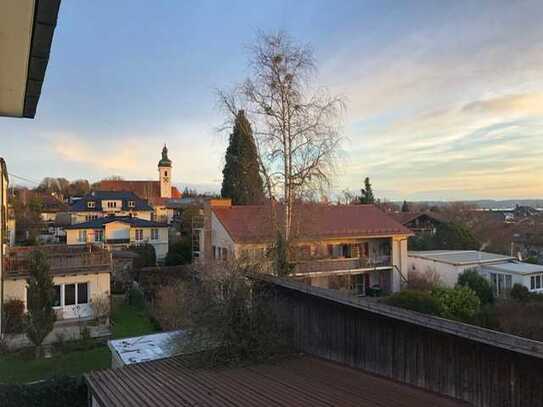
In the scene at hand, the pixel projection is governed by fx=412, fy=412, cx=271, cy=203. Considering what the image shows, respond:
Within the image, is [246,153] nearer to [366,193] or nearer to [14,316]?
[14,316]

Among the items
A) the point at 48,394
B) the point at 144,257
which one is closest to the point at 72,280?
the point at 48,394

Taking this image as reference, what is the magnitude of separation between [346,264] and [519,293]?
8809 mm

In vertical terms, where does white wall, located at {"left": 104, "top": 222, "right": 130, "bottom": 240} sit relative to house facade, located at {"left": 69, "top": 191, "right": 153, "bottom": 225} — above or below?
below

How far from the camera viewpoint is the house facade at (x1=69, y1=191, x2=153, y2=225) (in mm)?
42438

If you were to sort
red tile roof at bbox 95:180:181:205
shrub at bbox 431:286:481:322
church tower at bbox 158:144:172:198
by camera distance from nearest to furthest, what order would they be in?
shrub at bbox 431:286:481:322 → red tile roof at bbox 95:180:181:205 → church tower at bbox 158:144:172:198

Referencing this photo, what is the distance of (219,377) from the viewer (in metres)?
7.42

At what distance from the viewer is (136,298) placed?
20688 mm

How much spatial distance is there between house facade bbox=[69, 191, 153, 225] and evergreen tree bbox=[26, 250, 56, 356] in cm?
2884

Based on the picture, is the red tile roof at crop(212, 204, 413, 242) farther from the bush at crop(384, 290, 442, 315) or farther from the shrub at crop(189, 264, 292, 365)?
the shrub at crop(189, 264, 292, 365)

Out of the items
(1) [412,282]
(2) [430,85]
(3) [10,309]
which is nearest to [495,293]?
(1) [412,282]

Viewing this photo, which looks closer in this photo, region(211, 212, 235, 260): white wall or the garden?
the garden

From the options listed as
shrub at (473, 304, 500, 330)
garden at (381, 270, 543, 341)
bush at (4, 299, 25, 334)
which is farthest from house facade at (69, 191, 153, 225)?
shrub at (473, 304, 500, 330)

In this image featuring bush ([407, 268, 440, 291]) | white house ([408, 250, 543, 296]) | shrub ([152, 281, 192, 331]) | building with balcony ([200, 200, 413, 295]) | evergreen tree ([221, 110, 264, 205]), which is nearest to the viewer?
evergreen tree ([221, 110, 264, 205])

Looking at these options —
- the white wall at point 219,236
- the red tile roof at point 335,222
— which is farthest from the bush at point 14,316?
the red tile roof at point 335,222
